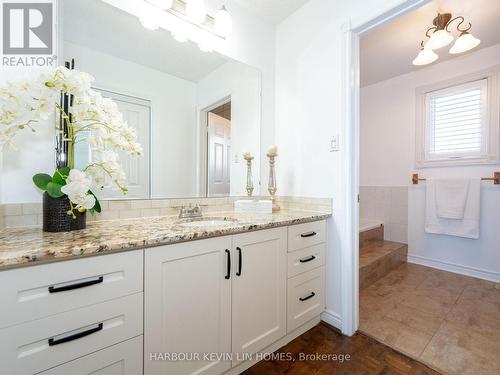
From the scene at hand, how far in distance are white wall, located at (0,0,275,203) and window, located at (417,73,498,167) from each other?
6.81 ft

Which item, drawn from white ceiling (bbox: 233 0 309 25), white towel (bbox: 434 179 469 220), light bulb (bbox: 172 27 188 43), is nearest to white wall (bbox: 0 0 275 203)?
white ceiling (bbox: 233 0 309 25)

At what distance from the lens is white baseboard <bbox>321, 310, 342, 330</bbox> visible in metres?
1.57

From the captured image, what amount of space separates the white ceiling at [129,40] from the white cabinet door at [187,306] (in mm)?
1199

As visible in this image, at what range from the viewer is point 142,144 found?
56.1 inches

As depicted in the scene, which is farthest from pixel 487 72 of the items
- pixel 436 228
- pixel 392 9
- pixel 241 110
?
pixel 241 110

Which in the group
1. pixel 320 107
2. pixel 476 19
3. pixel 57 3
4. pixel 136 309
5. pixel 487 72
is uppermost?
pixel 476 19

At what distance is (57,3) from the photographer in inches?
45.1

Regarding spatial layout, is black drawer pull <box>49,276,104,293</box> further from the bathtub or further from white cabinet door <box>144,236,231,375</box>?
the bathtub

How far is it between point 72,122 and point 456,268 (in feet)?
12.2

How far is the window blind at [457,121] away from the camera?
248cm

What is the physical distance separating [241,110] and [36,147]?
4.45ft

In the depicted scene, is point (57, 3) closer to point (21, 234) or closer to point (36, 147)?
point (36, 147)

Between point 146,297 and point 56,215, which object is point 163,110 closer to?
point 56,215

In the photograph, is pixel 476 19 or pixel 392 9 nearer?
pixel 392 9
